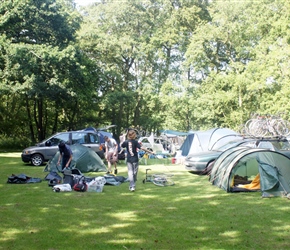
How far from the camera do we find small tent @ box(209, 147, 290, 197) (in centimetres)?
858

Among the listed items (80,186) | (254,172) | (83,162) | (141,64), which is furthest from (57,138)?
(141,64)

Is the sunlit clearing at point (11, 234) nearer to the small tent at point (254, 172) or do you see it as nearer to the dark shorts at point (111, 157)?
the small tent at point (254, 172)

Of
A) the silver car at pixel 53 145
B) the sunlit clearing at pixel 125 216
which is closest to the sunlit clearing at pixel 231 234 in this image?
the sunlit clearing at pixel 125 216

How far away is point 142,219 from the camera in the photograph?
6.26m

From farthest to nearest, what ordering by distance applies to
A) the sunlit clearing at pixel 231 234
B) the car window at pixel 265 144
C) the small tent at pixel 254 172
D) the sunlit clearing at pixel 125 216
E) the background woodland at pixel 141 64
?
the background woodland at pixel 141 64
the car window at pixel 265 144
the small tent at pixel 254 172
the sunlit clearing at pixel 125 216
the sunlit clearing at pixel 231 234

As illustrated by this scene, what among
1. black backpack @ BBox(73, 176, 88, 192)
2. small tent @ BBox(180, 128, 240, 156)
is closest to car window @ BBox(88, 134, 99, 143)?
small tent @ BBox(180, 128, 240, 156)

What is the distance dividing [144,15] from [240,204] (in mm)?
29849

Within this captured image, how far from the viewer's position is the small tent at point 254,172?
8.58m

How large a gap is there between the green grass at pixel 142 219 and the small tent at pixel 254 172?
40 cm

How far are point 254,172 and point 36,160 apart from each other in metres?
10.1

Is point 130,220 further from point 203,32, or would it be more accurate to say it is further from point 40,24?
point 203,32

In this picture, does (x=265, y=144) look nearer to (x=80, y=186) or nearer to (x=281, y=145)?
(x=281, y=145)

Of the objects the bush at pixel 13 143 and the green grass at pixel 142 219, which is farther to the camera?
the bush at pixel 13 143

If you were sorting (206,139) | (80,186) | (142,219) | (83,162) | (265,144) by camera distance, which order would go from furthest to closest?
(206,139)
(83,162)
(265,144)
(80,186)
(142,219)
